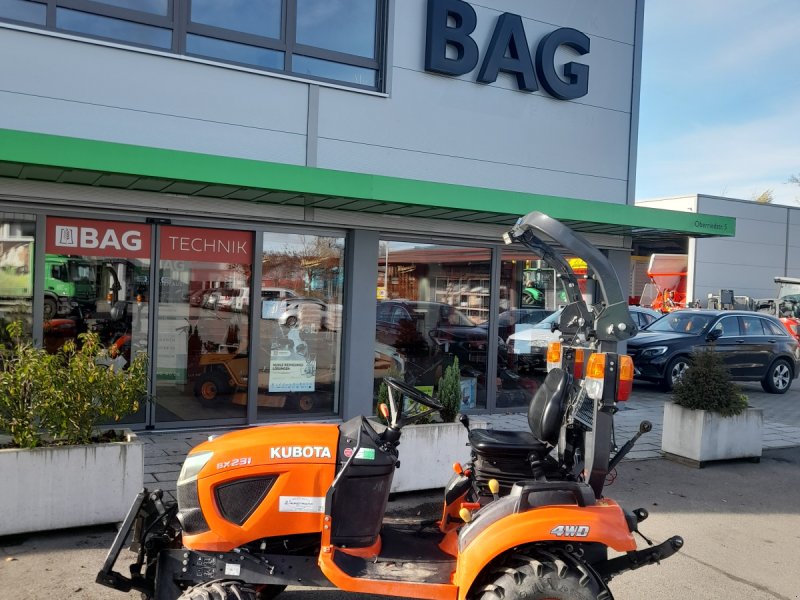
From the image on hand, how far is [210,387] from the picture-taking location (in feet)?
27.3

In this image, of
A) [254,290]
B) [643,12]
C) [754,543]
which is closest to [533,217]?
[754,543]

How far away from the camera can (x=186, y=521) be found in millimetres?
3332

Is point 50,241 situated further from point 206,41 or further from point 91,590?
point 91,590

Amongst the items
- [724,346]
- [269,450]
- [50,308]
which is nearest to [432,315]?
[50,308]

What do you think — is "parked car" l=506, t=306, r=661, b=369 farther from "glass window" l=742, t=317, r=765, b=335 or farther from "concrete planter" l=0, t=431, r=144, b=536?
"concrete planter" l=0, t=431, r=144, b=536

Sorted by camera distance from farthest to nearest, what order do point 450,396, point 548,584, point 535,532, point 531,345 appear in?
1. point 531,345
2. point 450,396
3. point 535,532
4. point 548,584

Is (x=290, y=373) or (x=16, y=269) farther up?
(x=16, y=269)

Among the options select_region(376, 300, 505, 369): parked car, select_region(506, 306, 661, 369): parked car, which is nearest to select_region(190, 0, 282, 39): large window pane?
select_region(376, 300, 505, 369): parked car

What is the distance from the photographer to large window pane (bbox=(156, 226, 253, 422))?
8.02m

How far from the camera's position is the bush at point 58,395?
4.91m

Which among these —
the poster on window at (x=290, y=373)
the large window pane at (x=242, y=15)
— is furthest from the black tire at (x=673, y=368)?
the large window pane at (x=242, y=15)

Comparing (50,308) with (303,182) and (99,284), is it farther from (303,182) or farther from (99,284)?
(303,182)

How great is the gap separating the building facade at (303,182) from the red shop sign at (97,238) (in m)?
0.02

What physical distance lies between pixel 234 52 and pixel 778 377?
39.7ft
